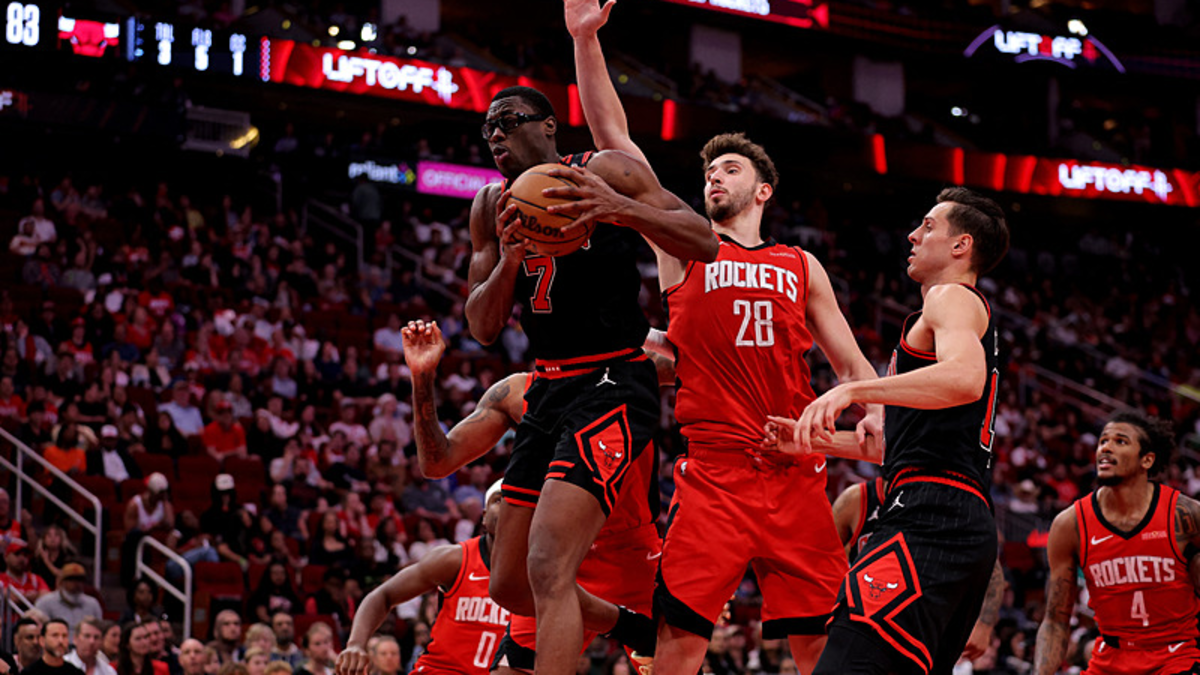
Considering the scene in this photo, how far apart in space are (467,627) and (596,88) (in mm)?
3181

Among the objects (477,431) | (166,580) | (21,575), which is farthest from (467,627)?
(166,580)

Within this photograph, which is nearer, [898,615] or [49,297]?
[898,615]

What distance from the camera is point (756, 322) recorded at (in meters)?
6.08

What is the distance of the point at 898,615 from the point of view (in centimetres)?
476

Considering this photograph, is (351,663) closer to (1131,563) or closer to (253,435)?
(1131,563)

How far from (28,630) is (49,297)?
813 centimetres

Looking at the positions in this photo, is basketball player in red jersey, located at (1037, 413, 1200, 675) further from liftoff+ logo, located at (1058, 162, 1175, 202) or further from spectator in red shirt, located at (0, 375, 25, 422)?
liftoff+ logo, located at (1058, 162, 1175, 202)

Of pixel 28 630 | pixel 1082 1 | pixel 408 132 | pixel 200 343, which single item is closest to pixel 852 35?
pixel 1082 1

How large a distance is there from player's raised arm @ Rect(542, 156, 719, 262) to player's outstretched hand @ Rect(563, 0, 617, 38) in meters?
0.93

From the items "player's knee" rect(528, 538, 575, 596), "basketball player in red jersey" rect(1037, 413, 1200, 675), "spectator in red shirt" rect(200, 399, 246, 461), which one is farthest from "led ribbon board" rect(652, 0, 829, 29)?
"player's knee" rect(528, 538, 575, 596)

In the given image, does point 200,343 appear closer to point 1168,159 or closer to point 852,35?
point 852,35

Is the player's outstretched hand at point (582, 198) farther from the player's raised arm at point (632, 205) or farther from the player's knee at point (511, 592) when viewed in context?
the player's knee at point (511, 592)

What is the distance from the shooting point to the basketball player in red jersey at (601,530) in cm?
606

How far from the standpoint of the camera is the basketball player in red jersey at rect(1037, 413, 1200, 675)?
22.8 feet
